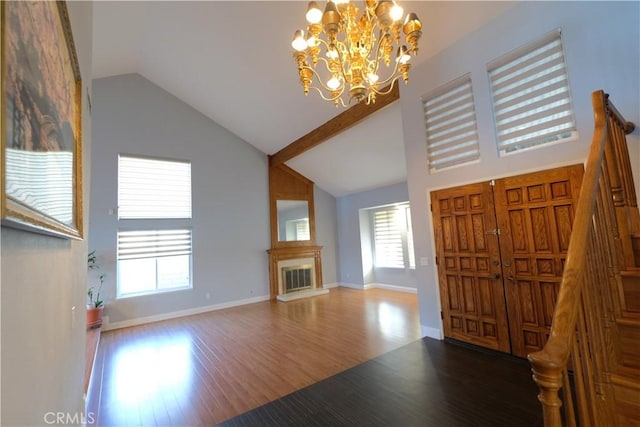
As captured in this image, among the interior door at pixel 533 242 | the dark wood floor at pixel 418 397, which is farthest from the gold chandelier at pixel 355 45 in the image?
the dark wood floor at pixel 418 397

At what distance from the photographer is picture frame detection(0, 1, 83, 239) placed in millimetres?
587

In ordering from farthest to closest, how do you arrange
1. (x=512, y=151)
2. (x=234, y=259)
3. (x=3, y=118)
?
(x=234, y=259) < (x=512, y=151) < (x=3, y=118)

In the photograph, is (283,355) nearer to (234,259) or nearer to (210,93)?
(234,259)

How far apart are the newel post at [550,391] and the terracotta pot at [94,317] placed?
5902 millimetres

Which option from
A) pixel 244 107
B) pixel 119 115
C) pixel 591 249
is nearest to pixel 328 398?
pixel 591 249

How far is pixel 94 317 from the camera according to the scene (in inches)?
184

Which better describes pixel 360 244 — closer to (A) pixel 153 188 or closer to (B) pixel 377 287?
(B) pixel 377 287

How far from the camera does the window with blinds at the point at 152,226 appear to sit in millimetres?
5387

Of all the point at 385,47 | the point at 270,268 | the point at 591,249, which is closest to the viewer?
the point at 591,249

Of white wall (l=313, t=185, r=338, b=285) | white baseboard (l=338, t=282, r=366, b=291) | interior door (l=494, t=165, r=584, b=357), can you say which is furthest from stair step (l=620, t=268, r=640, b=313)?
white wall (l=313, t=185, r=338, b=285)

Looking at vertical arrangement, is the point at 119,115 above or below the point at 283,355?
above

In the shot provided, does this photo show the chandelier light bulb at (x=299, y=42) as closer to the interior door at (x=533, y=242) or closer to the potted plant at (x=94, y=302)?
the interior door at (x=533, y=242)

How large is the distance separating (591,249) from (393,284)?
650 cm

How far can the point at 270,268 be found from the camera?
7.14m
